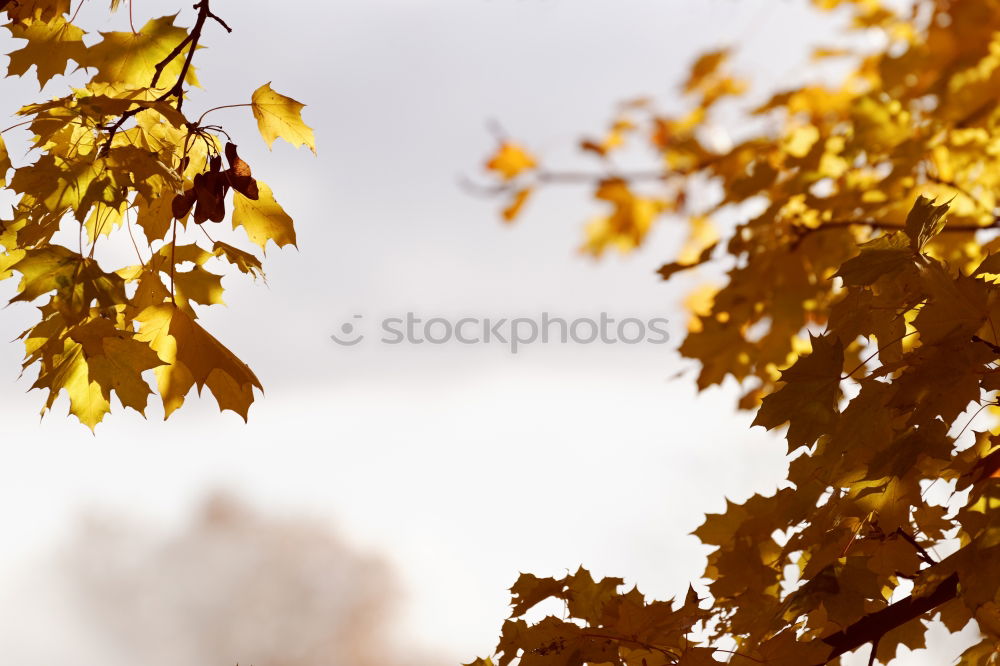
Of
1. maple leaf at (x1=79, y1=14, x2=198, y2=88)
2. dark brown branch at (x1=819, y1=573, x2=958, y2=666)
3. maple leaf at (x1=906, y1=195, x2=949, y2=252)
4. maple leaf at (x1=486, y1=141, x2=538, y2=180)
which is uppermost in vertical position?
maple leaf at (x1=486, y1=141, x2=538, y2=180)

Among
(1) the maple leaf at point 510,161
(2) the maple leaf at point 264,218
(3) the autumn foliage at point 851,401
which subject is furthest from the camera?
(1) the maple leaf at point 510,161

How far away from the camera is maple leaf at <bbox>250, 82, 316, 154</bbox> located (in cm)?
190

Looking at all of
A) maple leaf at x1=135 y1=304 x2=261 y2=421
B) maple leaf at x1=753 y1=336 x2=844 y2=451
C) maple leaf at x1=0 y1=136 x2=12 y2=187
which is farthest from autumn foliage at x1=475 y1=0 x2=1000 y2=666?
maple leaf at x1=0 y1=136 x2=12 y2=187

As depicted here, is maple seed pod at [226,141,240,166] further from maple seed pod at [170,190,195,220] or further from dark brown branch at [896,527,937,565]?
dark brown branch at [896,527,937,565]

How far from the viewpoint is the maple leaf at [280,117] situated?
1899mm

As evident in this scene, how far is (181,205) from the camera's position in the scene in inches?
65.5

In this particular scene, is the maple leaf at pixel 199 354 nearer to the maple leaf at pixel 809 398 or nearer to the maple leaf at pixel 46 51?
the maple leaf at pixel 46 51

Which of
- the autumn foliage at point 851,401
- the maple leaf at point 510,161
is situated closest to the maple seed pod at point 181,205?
the autumn foliage at point 851,401

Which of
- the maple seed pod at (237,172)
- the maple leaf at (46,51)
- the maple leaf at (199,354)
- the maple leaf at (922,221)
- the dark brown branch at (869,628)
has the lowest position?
the dark brown branch at (869,628)

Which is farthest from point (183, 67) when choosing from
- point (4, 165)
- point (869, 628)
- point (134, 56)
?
point (869, 628)

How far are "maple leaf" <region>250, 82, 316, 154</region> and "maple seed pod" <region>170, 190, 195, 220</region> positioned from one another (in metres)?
0.30

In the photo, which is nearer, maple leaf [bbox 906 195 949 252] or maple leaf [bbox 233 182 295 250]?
maple leaf [bbox 906 195 949 252]

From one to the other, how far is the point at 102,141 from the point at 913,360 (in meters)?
1.51

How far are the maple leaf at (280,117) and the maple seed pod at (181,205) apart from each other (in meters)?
0.30
